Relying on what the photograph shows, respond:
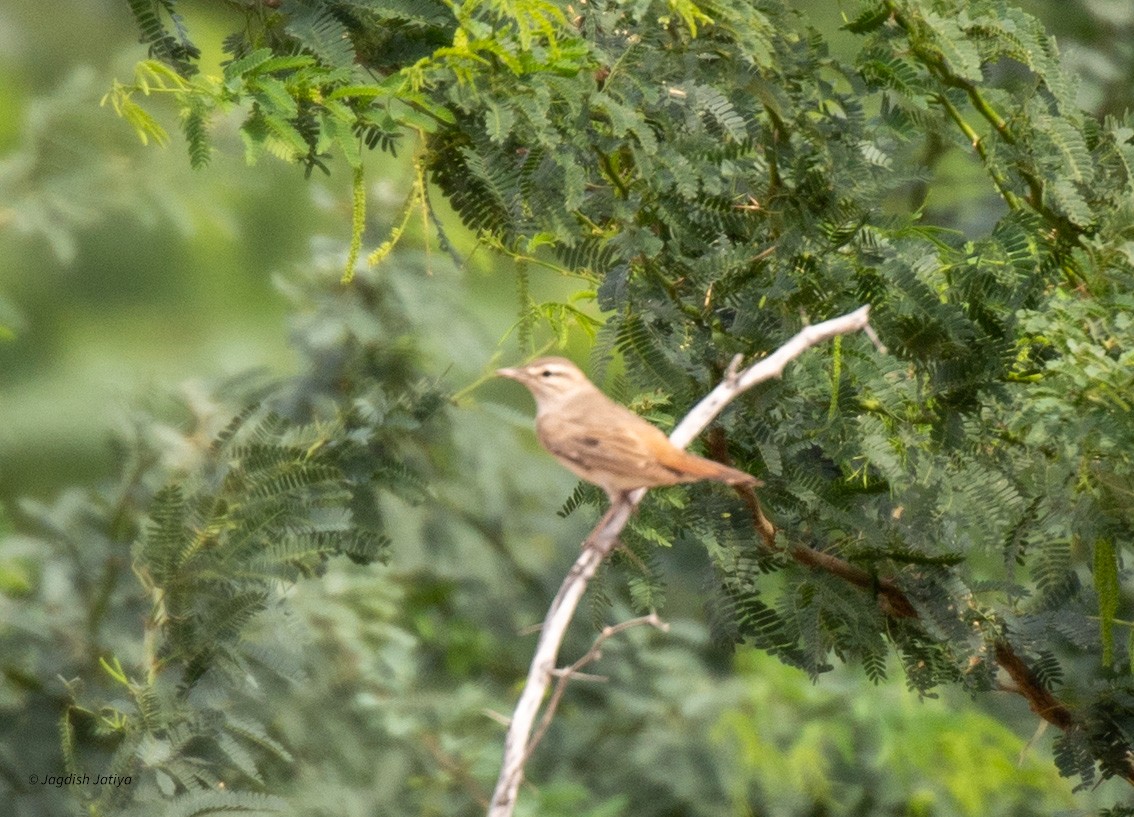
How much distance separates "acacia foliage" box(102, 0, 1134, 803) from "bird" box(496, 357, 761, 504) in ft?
0.28

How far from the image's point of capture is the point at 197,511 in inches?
105

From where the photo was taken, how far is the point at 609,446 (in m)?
2.01

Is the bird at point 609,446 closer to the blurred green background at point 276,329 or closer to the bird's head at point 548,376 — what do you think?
the bird's head at point 548,376

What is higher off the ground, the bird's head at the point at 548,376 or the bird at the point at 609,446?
the bird at the point at 609,446

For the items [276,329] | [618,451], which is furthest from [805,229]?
[276,329]

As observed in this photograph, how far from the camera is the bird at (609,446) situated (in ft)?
6.24

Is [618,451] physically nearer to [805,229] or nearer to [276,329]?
[805,229]

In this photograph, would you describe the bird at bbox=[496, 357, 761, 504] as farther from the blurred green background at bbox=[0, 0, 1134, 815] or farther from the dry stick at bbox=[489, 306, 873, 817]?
the blurred green background at bbox=[0, 0, 1134, 815]

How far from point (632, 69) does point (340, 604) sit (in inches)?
104

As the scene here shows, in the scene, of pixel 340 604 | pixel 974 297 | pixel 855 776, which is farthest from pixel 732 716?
pixel 974 297

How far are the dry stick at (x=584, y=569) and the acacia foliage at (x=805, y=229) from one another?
179 mm

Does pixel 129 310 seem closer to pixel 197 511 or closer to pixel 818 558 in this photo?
pixel 197 511

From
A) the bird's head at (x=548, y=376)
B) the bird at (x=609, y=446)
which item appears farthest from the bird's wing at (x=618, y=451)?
the bird's head at (x=548, y=376)

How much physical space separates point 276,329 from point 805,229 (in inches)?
124
